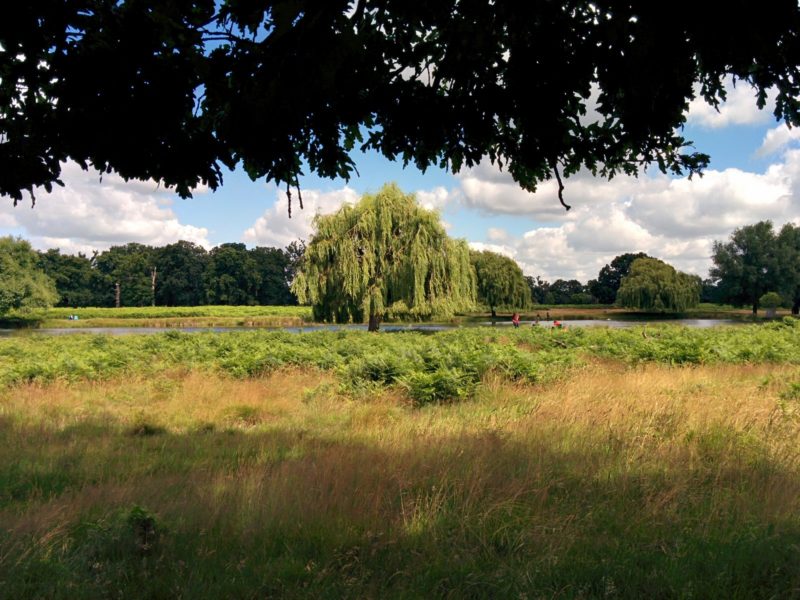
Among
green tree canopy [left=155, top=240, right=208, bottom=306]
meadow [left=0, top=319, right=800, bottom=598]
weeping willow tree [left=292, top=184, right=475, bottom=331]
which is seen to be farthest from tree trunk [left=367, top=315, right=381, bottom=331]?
green tree canopy [left=155, top=240, right=208, bottom=306]

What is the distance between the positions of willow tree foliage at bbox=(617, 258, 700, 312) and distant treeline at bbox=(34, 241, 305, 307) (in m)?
60.4

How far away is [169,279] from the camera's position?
337 ft

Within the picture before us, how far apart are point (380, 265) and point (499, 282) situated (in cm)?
3648

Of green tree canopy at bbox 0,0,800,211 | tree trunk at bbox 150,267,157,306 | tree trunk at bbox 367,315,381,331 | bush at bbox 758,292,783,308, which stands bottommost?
tree trunk at bbox 367,315,381,331

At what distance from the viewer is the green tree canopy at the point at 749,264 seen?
65.9m

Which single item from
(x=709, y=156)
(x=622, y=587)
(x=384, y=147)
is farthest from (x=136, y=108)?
(x=709, y=156)

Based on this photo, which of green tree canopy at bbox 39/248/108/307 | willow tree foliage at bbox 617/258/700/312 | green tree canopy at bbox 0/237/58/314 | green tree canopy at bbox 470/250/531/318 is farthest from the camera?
green tree canopy at bbox 39/248/108/307

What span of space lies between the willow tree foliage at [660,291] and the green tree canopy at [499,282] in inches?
487

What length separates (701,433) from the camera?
6.28 m

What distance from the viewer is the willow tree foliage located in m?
66.9

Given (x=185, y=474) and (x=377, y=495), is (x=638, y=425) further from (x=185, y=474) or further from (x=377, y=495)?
(x=185, y=474)

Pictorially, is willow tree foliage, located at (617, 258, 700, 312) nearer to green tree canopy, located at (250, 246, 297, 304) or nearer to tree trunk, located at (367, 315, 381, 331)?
tree trunk, located at (367, 315, 381, 331)

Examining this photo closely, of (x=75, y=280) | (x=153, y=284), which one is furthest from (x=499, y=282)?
(x=75, y=280)

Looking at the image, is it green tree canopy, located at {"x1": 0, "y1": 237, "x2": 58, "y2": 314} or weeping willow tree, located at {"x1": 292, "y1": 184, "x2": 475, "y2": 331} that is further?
green tree canopy, located at {"x1": 0, "y1": 237, "x2": 58, "y2": 314}
